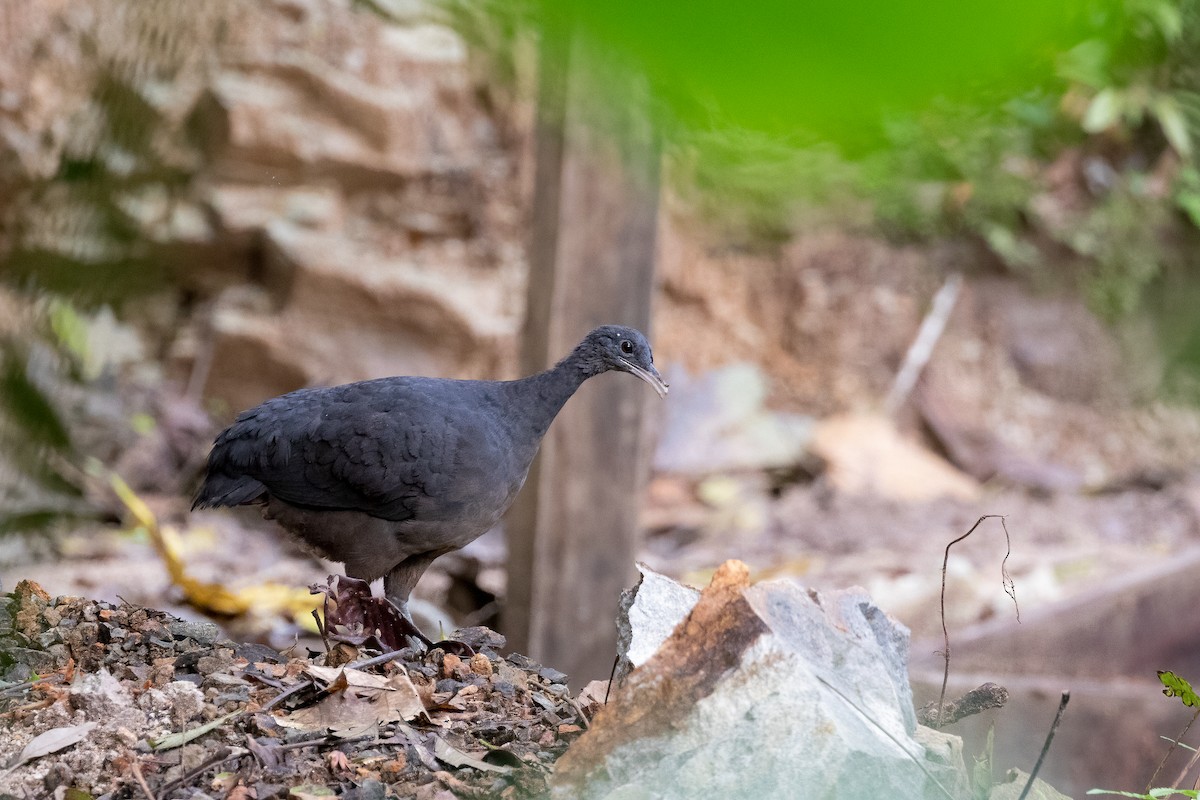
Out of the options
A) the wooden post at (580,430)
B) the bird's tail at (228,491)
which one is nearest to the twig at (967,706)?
the bird's tail at (228,491)

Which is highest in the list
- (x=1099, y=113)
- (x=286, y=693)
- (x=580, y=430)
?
(x=1099, y=113)

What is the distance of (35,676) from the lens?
7.95 ft

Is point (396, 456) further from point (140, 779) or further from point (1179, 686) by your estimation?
point (1179, 686)

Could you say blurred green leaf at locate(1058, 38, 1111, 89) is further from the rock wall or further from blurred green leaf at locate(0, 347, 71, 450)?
the rock wall

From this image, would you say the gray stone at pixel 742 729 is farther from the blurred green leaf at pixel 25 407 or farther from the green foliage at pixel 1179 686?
the blurred green leaf at pixel 25 407

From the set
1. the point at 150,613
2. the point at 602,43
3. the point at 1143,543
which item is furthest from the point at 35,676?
the point at 1143,543

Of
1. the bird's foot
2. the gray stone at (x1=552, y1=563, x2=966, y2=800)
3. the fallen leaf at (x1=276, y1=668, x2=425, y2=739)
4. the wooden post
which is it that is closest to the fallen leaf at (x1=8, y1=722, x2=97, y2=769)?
the fallen leaf at (x1=276, y1=668, x2=425, y2=739)

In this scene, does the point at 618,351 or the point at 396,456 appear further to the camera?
the point at 618,351

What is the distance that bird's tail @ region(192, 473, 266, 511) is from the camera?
11.3 ft

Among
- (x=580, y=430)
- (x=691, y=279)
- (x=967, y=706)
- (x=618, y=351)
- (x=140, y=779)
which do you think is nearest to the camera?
(x=140, y=779)

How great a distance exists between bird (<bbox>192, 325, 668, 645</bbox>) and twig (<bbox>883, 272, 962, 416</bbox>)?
19.4 ft

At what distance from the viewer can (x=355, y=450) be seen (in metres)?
3.33

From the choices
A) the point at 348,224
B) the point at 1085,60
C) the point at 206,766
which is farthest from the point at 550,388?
the point at 348,224

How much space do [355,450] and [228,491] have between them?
16.9 inches
